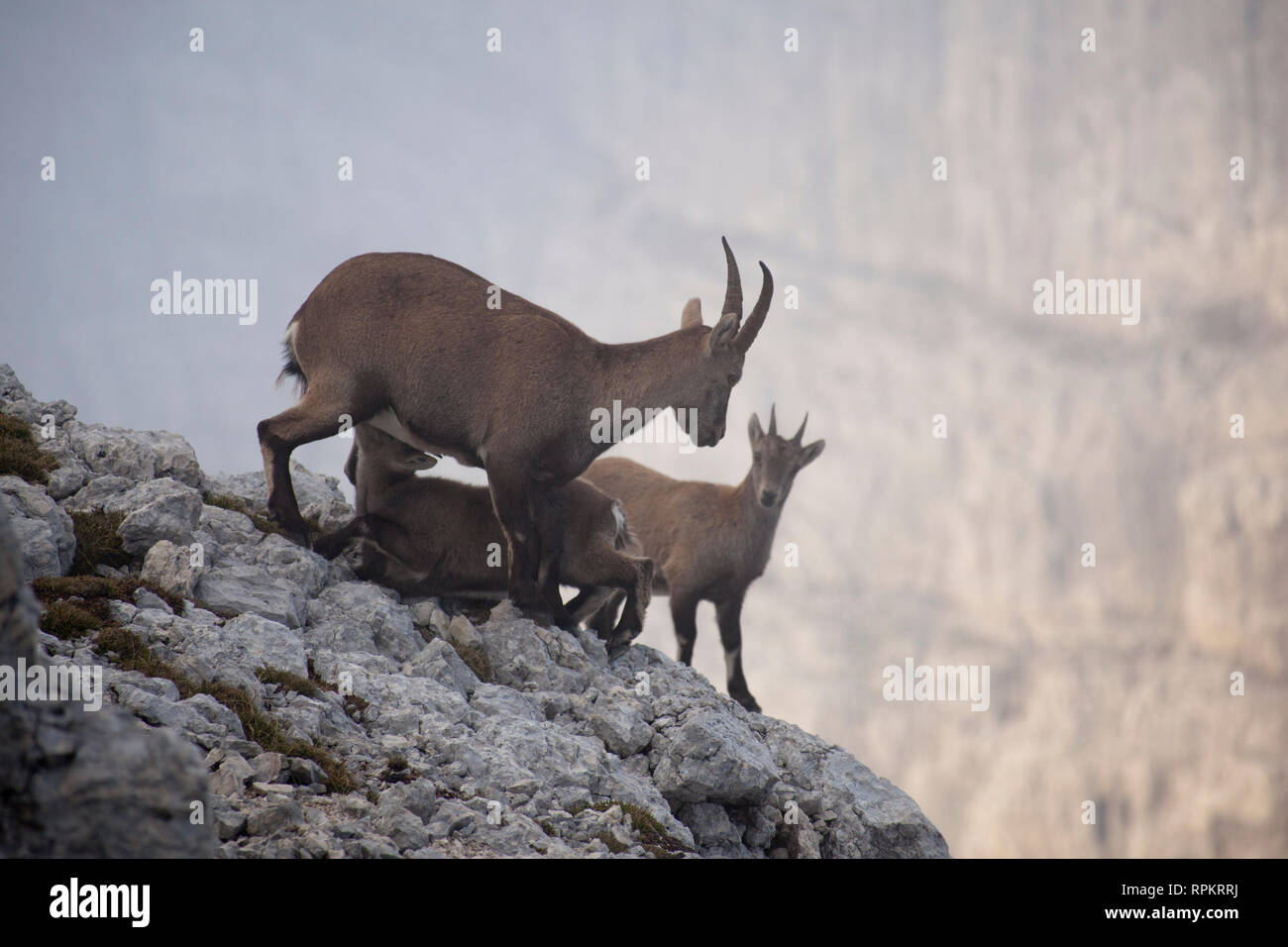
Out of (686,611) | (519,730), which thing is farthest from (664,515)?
(519,730)

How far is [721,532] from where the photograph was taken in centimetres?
1811

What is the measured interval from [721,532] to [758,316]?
20.1ft

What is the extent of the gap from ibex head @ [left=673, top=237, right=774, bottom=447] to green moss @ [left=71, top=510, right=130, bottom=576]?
5.66 meters

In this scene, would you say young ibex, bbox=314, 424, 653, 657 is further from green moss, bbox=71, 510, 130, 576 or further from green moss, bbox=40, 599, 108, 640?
green moss, bbox=40, 599, 108, 640

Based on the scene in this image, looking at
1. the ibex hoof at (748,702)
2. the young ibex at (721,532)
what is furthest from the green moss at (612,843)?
the young ibex at (721,532)

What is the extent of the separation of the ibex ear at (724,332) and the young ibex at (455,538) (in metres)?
2.08

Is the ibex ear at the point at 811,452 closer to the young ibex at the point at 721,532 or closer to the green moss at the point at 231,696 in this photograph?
the young ibex at the point at 721,532

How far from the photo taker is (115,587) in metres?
9.36

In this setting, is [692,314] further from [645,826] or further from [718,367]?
[645,826]

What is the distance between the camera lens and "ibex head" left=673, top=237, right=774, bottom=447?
1255 cm

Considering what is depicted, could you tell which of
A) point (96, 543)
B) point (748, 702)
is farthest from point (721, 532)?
point (96, 543)
